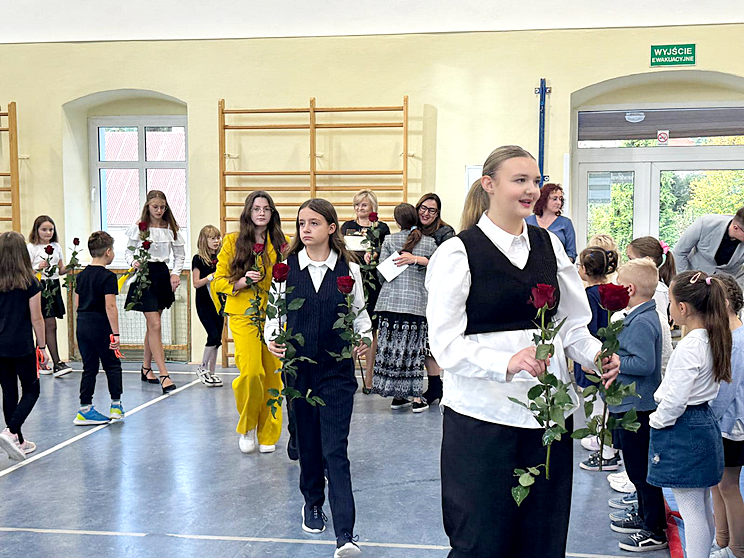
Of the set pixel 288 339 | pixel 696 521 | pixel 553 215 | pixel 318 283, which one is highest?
pixel 553 215

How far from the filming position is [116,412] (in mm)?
5105

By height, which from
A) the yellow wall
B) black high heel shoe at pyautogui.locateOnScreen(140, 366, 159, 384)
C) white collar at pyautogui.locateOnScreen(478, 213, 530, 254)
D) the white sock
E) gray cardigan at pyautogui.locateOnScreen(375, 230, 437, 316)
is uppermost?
the yellow wall

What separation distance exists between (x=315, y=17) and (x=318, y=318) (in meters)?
4.70

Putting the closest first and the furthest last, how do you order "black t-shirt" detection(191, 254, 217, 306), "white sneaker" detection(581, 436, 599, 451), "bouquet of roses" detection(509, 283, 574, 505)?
"bouquet of roses" detection(509, 283, 574, 505) < "white sneaker" detection(581, 436, 599, 451) < "black t-shirt" detection(191, 254, 217, 306)

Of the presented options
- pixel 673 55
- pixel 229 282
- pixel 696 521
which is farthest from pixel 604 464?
pixel 673 55

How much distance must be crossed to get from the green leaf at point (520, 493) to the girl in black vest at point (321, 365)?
130 centimetres

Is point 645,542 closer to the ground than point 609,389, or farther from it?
closer to the ground

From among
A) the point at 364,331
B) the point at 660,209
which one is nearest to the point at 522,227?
the point at 364,331

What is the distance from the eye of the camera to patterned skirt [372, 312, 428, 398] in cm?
523

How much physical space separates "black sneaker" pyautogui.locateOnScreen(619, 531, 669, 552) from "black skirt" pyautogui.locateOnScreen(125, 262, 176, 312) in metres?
4.34

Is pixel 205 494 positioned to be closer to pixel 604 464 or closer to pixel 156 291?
pixel 604 464

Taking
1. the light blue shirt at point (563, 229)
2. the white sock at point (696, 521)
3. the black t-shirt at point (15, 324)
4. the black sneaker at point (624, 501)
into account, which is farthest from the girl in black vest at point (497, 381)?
the light blue shirt at point (563, 229)

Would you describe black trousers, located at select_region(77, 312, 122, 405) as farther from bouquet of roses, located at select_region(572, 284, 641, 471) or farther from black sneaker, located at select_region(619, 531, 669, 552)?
bouquet of roses, located at select_region(572, 284, 641, 471)

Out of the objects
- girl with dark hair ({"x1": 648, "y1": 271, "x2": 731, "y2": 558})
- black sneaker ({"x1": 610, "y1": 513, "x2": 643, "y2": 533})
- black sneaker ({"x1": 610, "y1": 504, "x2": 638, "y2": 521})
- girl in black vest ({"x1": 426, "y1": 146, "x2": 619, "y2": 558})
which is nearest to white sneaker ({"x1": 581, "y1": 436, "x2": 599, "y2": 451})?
black sneaker ({"x1": 610, "y1": 504, "x2": 638, "y2": 521})
